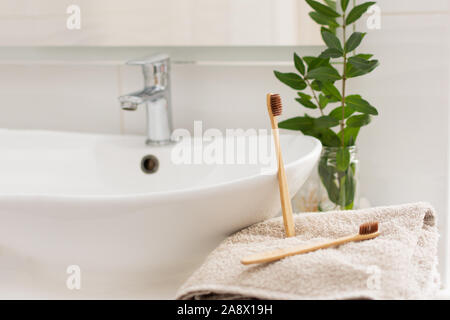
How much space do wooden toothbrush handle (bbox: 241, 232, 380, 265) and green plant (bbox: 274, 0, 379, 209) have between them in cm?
23

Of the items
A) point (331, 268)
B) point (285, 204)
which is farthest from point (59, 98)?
point (331, 268)

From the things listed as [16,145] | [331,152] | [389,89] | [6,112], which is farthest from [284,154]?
[6,112]

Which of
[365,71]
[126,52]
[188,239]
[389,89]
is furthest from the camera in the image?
[126,52]

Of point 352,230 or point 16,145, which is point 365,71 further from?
point 16,145

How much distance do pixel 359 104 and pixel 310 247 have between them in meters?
0.32

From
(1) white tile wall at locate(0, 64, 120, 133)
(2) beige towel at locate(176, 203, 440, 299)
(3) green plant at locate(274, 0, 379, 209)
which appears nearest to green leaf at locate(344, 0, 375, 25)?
(3) green plant at locate(274, 0, 379, 209)

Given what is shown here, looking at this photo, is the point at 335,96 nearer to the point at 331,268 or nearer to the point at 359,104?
the point at 359,104

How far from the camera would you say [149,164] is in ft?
2.83

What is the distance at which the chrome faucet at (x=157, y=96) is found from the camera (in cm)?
83

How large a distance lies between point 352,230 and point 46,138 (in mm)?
559

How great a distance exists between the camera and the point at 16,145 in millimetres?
923

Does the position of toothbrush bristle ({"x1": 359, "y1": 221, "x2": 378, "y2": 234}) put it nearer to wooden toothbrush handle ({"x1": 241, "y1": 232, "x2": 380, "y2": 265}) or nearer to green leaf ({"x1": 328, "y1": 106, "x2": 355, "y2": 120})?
wooden toothbrush handle ({"x1": 241, "y1": 232, "x2": 380, "y2": 265})

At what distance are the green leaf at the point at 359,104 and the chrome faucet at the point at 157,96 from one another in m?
0.28

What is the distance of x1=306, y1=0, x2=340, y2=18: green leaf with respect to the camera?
0.78m
